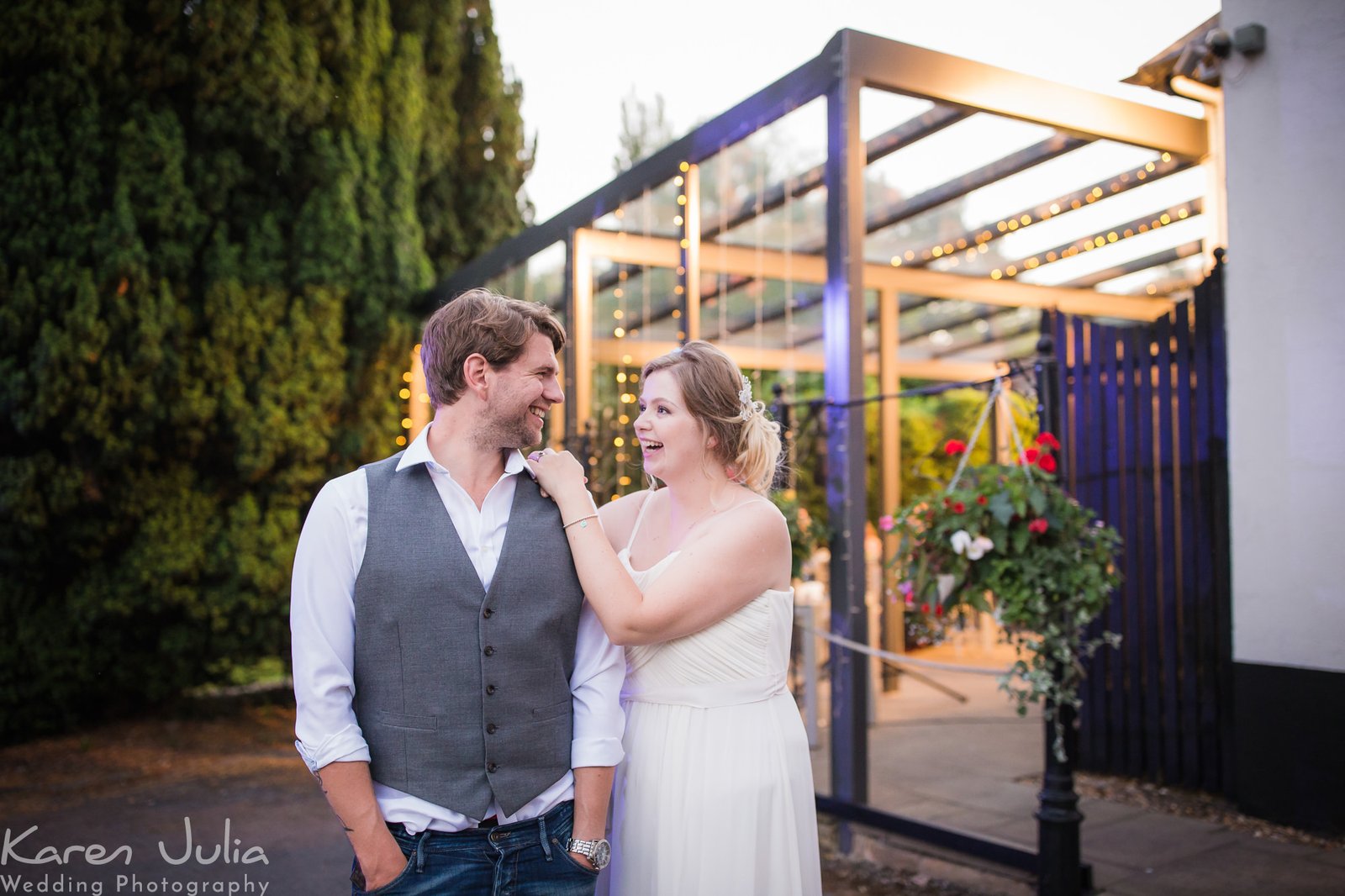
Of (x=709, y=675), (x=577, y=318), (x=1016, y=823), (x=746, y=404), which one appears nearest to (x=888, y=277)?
(x=577, y=318)

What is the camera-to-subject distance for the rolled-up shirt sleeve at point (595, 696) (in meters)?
2.02

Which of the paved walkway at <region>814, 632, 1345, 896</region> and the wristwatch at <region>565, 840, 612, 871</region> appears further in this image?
the paved walkway at <region>814, 632, 1345, 896</region>

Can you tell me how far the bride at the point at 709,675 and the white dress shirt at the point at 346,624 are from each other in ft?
0.68

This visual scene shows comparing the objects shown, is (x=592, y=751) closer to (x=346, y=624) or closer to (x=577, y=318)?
(x=346, y=624)

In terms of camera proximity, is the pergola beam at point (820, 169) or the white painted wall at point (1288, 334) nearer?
the white painted wall at point (1288, 334)

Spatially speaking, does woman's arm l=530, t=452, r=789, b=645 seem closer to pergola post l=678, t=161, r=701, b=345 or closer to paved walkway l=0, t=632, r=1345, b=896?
paved walkway l=0, t=632, r=1345, b=896

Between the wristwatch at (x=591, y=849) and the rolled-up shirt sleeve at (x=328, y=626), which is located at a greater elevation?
the rolled-up shirt sleeve at (x=328, y=626)

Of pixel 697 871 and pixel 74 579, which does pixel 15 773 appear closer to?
pixel 74 579

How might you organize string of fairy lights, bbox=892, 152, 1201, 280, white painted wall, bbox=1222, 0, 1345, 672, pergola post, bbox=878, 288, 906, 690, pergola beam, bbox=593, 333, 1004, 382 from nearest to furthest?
white painted wall, bbox=1222, 0, 1345, 672, string of fairy lights, bbox=892, 152, 1201, 280, pergola post, bbox=878, 288, 906, 690, pergola beam, bbox=593, 333, 1004, 382

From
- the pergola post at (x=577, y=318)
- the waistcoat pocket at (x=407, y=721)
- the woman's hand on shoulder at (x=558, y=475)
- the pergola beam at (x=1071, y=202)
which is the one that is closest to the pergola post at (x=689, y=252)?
the pergola post at (x=577, y=318)

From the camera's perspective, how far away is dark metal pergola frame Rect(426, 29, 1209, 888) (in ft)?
15.5

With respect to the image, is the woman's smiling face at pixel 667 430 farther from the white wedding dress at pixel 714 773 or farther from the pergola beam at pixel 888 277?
the pergola beam at pixel 888 277

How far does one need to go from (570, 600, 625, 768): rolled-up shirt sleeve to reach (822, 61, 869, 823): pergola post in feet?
9.25

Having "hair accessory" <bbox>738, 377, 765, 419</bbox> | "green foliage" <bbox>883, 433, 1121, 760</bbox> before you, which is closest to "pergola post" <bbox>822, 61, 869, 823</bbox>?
"green foliage" <bbox>883, 433, 1121, 760</bbox>
